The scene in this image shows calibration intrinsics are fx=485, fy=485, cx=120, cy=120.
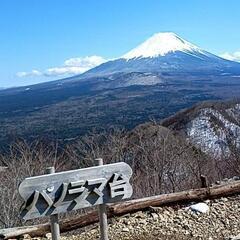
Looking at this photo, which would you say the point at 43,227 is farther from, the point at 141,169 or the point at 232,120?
the point at 232,120

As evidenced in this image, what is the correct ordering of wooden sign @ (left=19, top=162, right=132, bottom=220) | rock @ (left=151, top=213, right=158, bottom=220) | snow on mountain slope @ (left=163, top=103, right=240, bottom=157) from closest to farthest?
1. wooden sign @ (left=19, top=162, right=132, bottom=220)
2. rock @ (left=151, top=213, right=158, bottom=220)
3. snow on mountain slope @ (left=163, top=103, right=240, bottom=157)

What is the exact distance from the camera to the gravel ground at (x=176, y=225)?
7441mm

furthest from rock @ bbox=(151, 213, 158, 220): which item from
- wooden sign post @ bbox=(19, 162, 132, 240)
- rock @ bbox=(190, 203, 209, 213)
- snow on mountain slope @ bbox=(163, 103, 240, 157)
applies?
snow on mountain slope @ bbox=(163, 103, 240, 157)

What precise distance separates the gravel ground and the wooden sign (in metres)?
1.75

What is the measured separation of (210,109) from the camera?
2019 inches

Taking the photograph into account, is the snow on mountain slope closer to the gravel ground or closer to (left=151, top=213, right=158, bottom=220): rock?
the gravel ground

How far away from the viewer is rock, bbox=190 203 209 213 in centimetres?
805

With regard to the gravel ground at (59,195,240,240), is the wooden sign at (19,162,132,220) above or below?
above

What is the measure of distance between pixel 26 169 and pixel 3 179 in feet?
3.82

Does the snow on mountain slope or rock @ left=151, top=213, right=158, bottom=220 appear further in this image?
the snow on mountain slope

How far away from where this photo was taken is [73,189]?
555 cm

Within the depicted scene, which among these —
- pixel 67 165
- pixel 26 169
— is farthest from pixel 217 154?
pixel 26 169

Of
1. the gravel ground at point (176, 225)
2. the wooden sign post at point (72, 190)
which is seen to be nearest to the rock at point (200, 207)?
the gravel ground at point (176, 225)

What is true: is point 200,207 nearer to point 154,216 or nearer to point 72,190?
point 154,216
